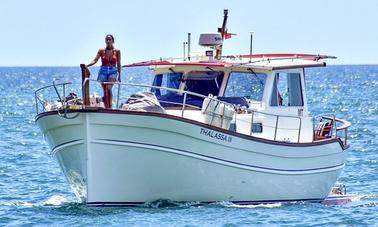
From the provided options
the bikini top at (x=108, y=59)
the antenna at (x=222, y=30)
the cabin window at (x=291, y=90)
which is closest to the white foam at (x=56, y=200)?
the bikini top at (x=108, y=59)

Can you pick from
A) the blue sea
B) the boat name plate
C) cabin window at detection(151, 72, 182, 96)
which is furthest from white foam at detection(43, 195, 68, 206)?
the boat name plate

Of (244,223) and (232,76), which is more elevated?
(232,76)

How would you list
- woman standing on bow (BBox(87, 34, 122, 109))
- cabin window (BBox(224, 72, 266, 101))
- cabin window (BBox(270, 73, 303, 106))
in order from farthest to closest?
cabin window (BBox(270, 73, 303, 106)) → cabin window (BBox(224, 72, 266, 101)) → woman standing on bow (BBox(87, 34, 122, 109))

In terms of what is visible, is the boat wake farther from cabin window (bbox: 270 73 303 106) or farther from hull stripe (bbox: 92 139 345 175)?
cabin window (bbox: 270 73 303 106)

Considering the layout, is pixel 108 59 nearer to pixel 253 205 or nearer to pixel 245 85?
pixel 245 85

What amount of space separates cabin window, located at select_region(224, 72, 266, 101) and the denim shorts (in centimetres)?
273

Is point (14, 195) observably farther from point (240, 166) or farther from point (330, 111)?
point (330, 111)

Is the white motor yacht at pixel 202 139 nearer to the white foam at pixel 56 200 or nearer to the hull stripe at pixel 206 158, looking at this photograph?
the hull stripe at pixel 206 158

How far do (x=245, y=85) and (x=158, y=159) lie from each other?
3371mm

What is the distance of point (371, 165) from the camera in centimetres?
3131

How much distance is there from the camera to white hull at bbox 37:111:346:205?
19.6 m

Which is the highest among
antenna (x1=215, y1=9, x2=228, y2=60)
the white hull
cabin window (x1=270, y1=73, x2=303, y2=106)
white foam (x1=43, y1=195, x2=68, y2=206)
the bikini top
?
antenna (x1=215, y1=9, x2=228, y2=60)


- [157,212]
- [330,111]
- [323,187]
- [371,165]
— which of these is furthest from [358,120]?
[157,212]

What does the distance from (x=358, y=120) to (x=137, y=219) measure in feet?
109
